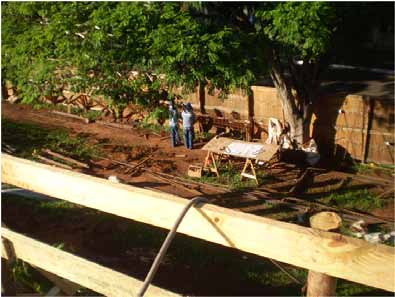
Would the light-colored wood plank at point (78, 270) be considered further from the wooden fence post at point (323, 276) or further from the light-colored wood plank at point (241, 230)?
the wooden fence post at point (323, 276)

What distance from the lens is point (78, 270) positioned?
280 cm

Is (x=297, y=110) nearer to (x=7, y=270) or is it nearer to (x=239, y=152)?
(x=239, y=152)

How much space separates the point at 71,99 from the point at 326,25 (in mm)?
12021

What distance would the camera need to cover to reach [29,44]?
27.5ft

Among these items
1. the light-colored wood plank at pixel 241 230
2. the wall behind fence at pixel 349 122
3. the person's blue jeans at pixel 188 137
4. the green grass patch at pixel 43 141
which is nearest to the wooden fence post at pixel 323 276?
the light-colored wood plank at pixel 241 230

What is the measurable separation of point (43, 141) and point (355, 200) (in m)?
10.2

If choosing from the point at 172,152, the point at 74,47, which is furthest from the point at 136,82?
the point at 172,152

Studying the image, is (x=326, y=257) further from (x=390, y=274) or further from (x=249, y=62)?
(x=249, y=62)

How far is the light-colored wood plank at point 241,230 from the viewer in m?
1.88

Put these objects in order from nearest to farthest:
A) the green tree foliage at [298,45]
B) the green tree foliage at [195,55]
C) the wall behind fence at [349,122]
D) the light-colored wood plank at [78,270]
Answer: the light-colored wood plank at [78,270] → the green tree foliage at [195,55] → the green tree foliage at [298,45] → the wall behind fence at [349,122]

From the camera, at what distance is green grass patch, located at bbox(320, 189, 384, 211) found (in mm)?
10541

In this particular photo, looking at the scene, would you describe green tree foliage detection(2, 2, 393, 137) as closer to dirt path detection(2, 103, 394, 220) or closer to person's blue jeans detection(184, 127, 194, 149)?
dirt path detection(2, 103, 394, 220)

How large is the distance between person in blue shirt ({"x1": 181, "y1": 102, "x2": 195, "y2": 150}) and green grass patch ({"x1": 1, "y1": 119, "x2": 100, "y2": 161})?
9.68 feet

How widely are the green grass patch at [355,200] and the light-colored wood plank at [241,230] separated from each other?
881 centimetres
